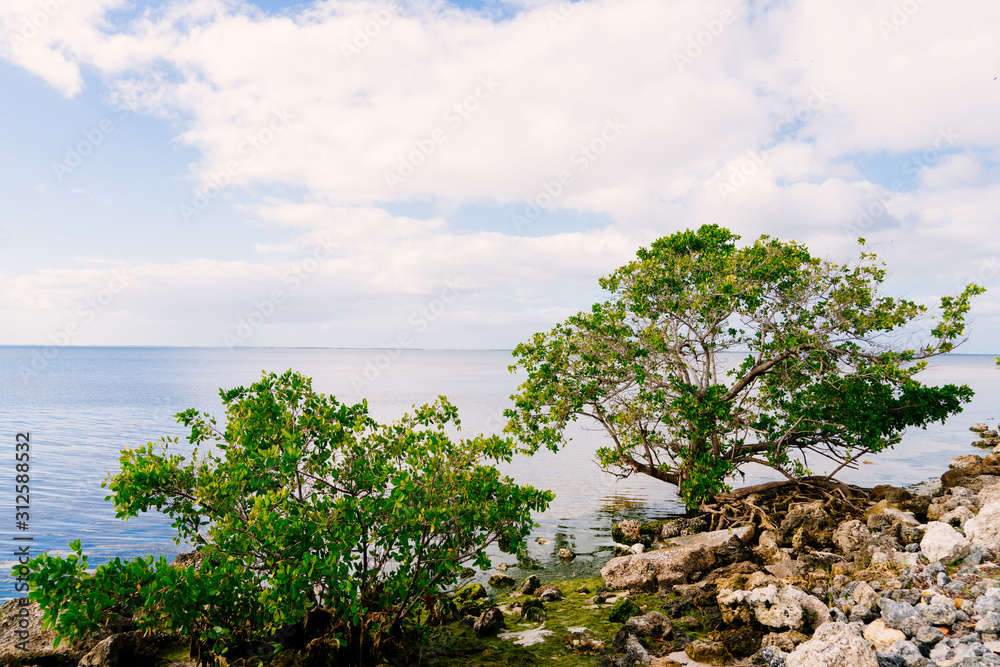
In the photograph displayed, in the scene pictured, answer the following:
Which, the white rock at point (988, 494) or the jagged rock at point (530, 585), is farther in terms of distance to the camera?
the white rock at point (988, 494)

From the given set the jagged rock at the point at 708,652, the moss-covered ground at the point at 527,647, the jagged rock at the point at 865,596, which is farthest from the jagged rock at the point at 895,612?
the moss-covered ground at the point at 527,647

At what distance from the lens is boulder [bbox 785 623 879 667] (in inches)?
324

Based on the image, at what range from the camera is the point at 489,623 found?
11.8 meters

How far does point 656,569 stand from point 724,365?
28.4 feet

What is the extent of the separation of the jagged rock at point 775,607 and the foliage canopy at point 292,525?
4042 millimetres

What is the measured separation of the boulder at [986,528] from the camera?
1198 cm

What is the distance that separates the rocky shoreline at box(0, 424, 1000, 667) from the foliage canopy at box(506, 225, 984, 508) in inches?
125

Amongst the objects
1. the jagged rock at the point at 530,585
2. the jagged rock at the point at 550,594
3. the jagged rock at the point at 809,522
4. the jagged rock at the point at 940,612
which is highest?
the jagged rock at the point at 940,612

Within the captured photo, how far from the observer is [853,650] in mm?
8305

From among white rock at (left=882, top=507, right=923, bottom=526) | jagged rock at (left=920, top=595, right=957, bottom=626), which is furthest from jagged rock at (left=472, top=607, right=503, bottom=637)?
white rock at (left=882, top=507, right=923, bottom=526)

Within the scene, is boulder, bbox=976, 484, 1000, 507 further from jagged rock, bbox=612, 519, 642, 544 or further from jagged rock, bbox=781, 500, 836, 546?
jagged rock, bbox=612, 519, 642, 544

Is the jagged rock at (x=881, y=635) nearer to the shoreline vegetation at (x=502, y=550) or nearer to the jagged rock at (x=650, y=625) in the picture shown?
the shoreline vegetation at (x=502, y=550)

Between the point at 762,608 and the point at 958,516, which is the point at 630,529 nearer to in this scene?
the point at 958,516

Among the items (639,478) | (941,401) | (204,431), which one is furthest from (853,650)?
(639,478)
